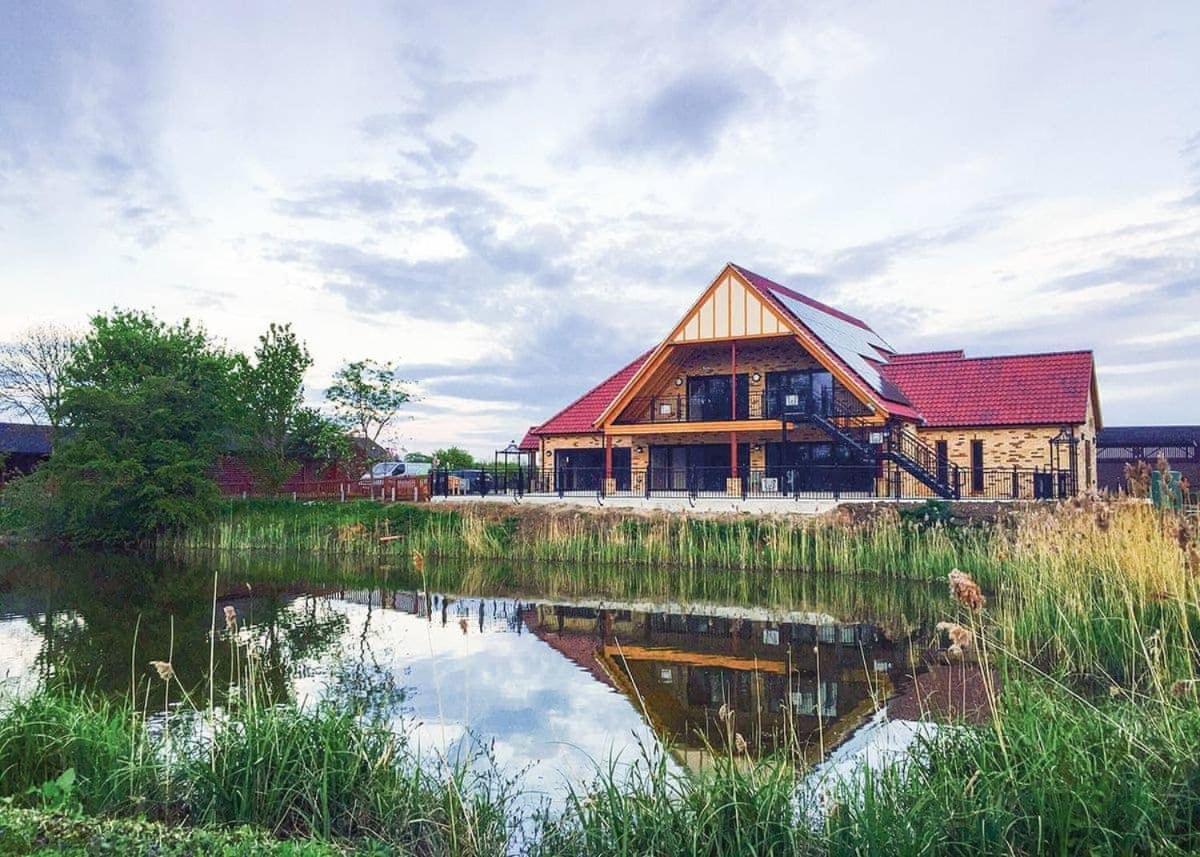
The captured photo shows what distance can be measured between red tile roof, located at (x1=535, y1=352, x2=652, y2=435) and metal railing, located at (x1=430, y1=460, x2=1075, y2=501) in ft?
4.93

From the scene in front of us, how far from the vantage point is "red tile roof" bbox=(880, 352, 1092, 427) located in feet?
83.8

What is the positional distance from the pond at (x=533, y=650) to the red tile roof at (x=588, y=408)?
1294 cm

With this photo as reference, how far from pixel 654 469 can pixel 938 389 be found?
9707 mm

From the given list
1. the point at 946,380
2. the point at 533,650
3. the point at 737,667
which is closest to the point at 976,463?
the point at 946,380

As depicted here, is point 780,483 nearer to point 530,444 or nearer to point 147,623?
point 530,444

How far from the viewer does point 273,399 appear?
31.8 m

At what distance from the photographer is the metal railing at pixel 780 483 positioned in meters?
23.4

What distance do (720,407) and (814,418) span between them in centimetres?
436

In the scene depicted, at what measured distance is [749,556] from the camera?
17578 millimetres

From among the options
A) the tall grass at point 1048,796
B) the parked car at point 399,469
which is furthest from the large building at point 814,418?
the tall grass at point 1048,796

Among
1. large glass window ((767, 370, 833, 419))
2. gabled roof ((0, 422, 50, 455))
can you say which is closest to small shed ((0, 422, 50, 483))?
gabled roof ((0, 422, 50, 455))

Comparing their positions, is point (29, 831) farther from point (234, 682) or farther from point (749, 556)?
point (749, 556)

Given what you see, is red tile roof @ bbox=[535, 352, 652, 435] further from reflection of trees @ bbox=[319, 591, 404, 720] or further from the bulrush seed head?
the bulrush seed head

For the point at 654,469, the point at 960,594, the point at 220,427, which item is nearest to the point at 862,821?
the point at 960,594
